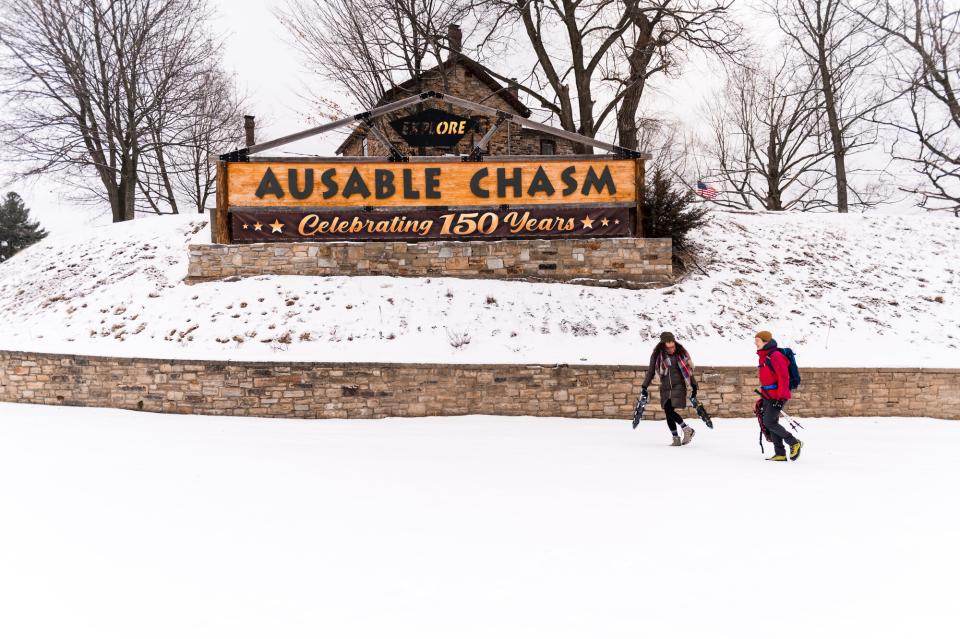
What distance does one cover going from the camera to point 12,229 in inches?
1158

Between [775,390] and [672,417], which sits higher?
[775,390]

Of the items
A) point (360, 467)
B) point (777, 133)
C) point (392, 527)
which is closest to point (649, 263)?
point (360, 467)

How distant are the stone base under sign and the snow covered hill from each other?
34cm

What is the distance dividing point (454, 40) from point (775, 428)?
17.6 meters

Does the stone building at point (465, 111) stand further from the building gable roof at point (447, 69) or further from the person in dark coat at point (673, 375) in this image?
the person in dark coat at point (673, 375)

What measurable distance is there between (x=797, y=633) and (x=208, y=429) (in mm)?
7903

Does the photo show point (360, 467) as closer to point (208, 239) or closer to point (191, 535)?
point (191, 535)

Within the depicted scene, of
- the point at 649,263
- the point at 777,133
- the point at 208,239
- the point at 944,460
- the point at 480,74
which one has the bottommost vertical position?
the point at 944,460

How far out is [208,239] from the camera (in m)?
13.9

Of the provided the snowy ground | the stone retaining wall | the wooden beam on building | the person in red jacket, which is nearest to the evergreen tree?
the stone retaining wall

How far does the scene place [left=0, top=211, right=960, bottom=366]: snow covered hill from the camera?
995 cm

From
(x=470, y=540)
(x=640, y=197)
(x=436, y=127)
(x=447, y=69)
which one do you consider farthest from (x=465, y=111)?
(x=470, y=540)

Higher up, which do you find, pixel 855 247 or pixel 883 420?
pixel 855 247

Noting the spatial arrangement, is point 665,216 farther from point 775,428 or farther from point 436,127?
point 775,428
